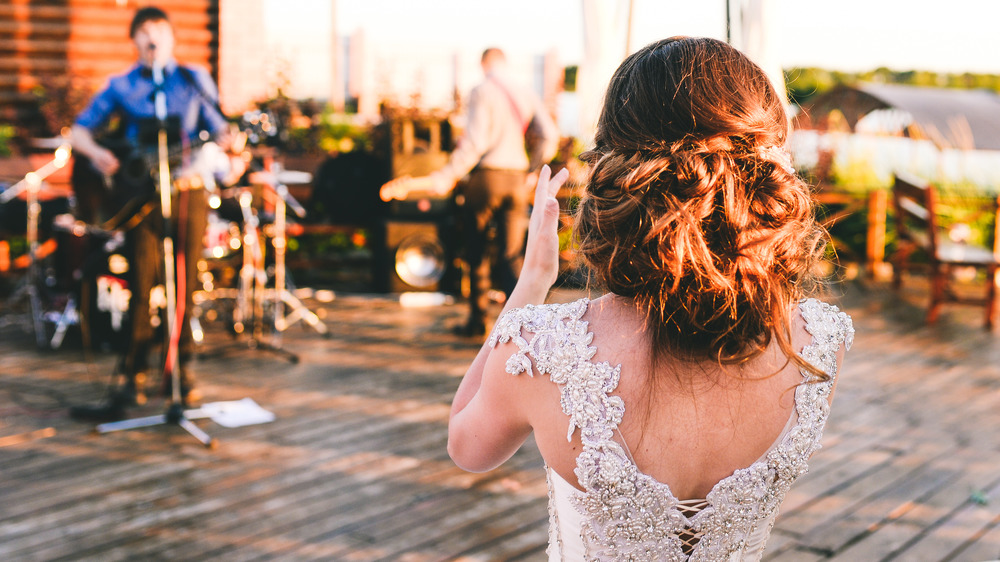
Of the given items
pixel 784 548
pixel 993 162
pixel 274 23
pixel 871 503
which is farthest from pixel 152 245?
pixel 993 162

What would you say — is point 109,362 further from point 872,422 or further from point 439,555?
point 872,422

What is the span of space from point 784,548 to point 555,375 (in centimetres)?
190

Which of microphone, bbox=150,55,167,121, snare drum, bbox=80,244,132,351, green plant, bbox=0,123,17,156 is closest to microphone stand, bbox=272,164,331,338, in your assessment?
snare drum, bbox=80,244,132,351

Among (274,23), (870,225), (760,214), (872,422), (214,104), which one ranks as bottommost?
(872,422)

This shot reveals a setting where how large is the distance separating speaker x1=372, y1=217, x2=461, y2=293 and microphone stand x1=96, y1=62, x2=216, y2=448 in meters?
3.15

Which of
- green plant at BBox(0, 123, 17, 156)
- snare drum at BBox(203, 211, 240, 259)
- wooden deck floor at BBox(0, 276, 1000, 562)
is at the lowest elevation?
wooden deck floor at BBox(0, 276, 1000, 562)

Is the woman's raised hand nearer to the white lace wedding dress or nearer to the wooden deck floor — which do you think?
the white lace wedding dress

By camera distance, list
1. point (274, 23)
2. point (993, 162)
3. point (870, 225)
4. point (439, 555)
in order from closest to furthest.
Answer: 1. point (439, 555)
2. point (870, 225)
3. point (993, 162)
4. point (274, 23)

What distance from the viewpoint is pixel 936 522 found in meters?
3.00

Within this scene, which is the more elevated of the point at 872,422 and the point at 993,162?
the point at 993,162

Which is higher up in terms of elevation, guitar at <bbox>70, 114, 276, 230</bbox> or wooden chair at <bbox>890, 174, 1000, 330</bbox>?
guitar at <bbox>70, 114, 276, 230</bbox>

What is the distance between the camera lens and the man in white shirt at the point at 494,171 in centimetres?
537

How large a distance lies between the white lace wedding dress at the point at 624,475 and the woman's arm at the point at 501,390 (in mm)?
59

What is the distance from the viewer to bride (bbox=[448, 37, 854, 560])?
1.17 meters
